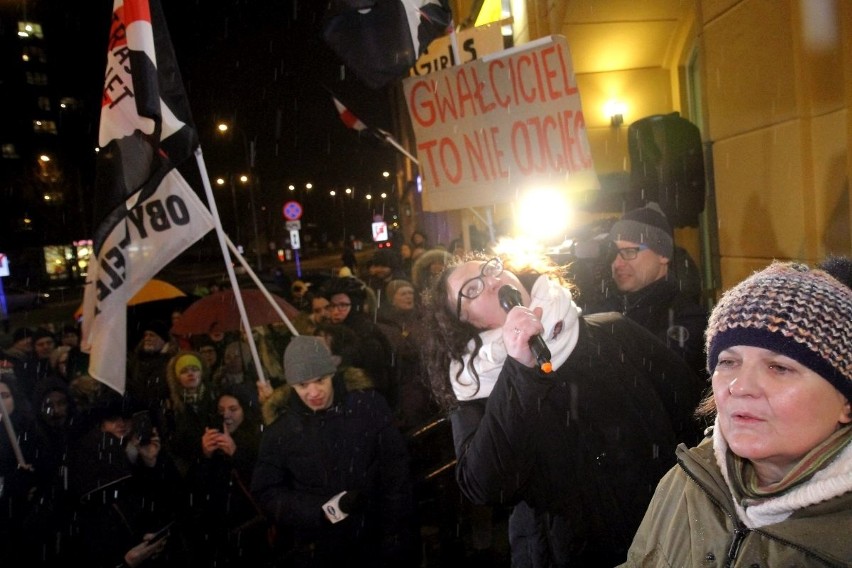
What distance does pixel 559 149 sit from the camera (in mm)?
4629

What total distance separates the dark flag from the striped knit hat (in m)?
3.83

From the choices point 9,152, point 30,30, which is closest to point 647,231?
point 9,152

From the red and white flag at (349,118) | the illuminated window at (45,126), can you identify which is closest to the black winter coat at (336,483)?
the red and white flag at (349,118)

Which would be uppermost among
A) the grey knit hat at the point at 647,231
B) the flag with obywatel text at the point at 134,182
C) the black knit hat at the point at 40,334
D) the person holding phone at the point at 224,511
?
the flag with obywatel text at the point at 134,182

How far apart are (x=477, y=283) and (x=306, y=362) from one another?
4.79 feet

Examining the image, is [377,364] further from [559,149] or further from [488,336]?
[488,336]

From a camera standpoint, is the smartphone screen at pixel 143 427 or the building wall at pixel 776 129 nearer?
the building wall at pixel 776 129

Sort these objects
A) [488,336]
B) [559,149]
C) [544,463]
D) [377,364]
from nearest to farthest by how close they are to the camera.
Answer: [544,463]
[488,336]
[559,149]
[377,364]

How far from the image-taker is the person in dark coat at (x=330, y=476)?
346 cm

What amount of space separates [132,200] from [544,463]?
11.0 feet

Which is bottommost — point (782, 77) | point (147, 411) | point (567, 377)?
point (147, 411)

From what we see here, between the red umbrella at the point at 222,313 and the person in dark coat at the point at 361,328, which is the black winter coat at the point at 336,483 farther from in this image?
the red umbrella at the point at 222,313

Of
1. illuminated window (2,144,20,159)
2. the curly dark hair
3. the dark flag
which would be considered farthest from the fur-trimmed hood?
illuminated window (2,144,20,159)

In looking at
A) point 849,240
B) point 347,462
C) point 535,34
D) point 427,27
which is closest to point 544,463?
point 347,462
